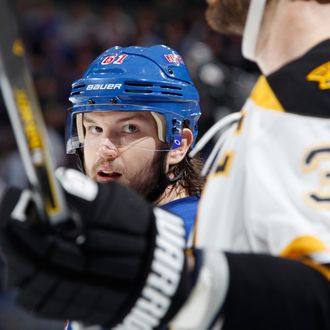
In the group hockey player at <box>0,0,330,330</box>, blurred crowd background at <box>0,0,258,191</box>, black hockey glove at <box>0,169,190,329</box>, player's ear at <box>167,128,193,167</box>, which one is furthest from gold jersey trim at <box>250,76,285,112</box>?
blurred crowd background at <box>0,0,258,191</box>

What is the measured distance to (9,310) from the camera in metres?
4.81

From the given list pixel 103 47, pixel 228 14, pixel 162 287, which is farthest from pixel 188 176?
pixel 103 47

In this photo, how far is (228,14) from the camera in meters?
1.62

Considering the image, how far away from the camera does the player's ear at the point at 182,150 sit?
2613 millimetres

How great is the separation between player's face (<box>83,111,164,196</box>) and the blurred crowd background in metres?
4.21

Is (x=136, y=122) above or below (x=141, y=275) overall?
below

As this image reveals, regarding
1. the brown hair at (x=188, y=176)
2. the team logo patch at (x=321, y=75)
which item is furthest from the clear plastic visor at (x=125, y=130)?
the team logo patch at (x=321, y=75)

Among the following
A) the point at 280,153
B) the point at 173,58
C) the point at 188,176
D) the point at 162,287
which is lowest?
the point at 188,176

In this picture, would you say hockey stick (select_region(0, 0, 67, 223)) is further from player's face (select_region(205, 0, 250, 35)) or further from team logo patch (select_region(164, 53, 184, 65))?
team logo patch (select_region(164, 53, 184, 65))

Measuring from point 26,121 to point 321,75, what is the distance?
556mm

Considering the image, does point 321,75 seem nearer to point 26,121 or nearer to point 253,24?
point 253,24

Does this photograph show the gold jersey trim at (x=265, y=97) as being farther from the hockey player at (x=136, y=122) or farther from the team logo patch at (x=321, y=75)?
the hockey player at (x=136, y=122)

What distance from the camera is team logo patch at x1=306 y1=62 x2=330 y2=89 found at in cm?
141

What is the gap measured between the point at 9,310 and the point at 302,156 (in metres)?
3.79
